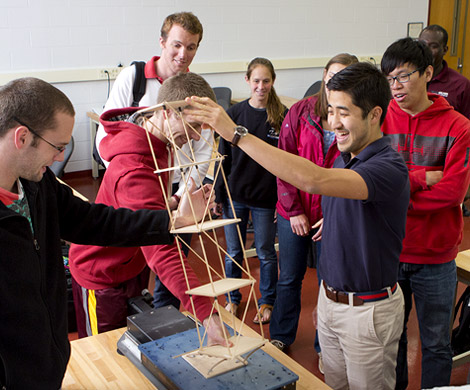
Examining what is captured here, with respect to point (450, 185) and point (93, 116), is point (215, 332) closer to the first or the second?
point (450, 185)

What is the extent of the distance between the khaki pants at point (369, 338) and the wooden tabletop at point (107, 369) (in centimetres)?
20

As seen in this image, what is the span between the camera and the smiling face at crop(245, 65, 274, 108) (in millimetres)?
3283

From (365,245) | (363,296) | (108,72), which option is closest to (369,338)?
(363,296)

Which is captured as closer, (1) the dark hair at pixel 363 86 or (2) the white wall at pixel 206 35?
(1) the dark hair at pixel 363 86

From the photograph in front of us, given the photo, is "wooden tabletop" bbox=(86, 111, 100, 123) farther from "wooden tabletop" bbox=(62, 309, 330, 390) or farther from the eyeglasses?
"wooden tabletop" bbox=(62, 309, 330, 390)

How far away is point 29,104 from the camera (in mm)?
1191

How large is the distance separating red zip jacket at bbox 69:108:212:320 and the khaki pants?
1.61ft

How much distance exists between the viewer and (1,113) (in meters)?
1.17

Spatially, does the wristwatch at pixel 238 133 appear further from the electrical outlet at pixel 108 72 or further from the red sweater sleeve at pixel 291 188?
the electrical outlet at pixel 108 72

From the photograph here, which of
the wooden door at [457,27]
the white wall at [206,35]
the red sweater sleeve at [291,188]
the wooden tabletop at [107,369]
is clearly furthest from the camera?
the wooden door at [457,27]

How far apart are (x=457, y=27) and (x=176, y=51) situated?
260 inches

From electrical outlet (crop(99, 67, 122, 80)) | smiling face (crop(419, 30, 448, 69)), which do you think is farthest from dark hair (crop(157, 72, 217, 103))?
electrical outlet (crop(99, 67, 122, 80))

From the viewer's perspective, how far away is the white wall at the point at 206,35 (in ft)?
18.4

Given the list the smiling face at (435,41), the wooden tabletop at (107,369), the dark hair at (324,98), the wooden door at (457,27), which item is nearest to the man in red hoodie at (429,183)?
the dark hair at (324,98)
